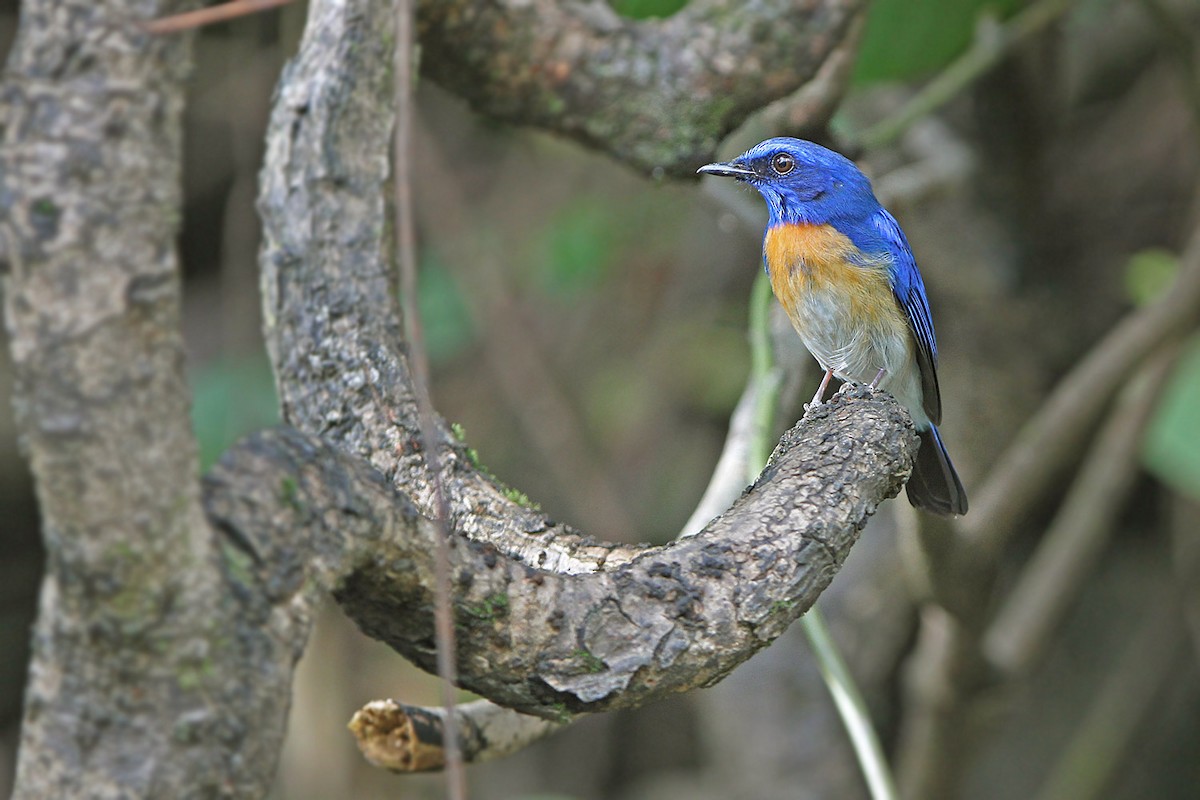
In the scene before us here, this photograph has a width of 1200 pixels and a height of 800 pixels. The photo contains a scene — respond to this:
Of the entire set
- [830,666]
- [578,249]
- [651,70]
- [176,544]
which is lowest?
[830,666]

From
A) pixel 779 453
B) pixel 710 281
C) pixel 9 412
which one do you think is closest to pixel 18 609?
pixel 9 412

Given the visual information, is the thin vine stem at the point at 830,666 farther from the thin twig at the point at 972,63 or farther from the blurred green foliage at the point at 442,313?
the blurred green foliage at the point at 442,313

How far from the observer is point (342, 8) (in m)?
2.55

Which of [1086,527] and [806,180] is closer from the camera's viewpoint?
[806,180]

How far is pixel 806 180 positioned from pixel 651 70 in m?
0.50

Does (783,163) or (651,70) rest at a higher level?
(651,70)

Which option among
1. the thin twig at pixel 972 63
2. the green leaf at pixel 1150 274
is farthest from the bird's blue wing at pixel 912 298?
the green leaf at pixel 1150 274

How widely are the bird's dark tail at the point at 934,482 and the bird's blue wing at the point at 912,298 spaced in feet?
1.04

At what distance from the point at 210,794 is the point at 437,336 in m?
4.43

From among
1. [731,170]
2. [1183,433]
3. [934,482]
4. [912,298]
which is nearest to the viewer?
[934,482]

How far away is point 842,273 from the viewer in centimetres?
347

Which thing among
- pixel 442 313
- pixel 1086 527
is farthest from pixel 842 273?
pixel 442 313

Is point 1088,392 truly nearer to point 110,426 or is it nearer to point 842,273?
point 842,273

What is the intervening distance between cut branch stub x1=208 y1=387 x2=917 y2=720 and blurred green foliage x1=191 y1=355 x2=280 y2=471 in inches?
134
